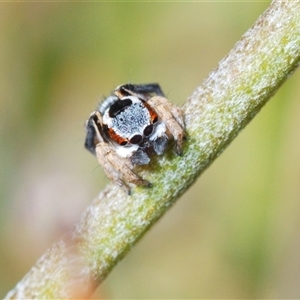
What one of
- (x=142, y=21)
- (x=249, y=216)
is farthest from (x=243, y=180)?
(x=142, y=21)

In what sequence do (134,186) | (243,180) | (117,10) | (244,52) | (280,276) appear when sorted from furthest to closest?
(117,10), (243,180), (280,276), (134,186), (244,52)

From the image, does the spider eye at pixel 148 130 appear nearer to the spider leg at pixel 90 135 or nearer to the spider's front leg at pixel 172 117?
the spider's front leg at pixel 172 117

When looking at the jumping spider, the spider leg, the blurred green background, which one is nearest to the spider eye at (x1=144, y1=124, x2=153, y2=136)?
the jumping spider

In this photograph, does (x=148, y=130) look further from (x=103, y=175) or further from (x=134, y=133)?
(x=103, y=175)

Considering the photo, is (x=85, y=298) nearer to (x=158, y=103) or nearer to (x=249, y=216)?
(x=158, y=103)

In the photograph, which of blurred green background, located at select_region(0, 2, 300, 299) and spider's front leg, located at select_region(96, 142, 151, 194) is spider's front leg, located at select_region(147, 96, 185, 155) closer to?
spider's front leg, located at select_region(96, 142, 151, 194)

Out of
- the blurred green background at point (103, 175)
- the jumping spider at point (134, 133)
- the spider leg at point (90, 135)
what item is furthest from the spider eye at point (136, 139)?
the blurred green background at point (103, 175)
